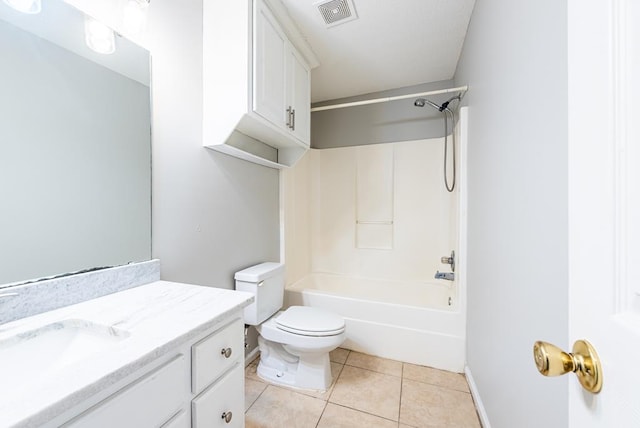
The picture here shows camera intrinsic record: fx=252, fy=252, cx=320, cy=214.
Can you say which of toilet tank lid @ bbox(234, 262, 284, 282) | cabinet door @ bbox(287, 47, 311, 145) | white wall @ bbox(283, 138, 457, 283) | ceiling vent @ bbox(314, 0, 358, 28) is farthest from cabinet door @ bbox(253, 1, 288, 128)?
toilet tank lid @ bbox(234, 262, 284, 282)

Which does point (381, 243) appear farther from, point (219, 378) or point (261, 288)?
point (219, 378)

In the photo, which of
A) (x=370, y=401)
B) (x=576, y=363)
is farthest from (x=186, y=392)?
(x=370, y=401)

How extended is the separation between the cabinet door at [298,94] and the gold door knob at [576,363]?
1.71 m

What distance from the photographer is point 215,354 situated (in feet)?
2.62

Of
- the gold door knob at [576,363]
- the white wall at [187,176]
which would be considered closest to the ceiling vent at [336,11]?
the white wall at [187,176]

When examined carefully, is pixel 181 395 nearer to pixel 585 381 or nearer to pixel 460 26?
pixel 585 381

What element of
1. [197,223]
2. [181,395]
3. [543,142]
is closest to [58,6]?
[197,223]

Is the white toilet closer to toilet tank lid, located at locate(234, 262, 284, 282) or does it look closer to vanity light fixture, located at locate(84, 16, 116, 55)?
toilet tank lid, located at locate(234, 262, 284, 282)

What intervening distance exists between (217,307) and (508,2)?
5.22ft

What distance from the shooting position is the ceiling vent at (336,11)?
1.50 meters

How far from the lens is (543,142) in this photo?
74 centimetres

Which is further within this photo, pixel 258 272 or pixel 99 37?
pixel 258 272

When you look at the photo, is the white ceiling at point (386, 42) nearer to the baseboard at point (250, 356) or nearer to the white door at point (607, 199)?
the white door at point (607, 199)

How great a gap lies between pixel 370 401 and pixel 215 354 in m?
1.15
